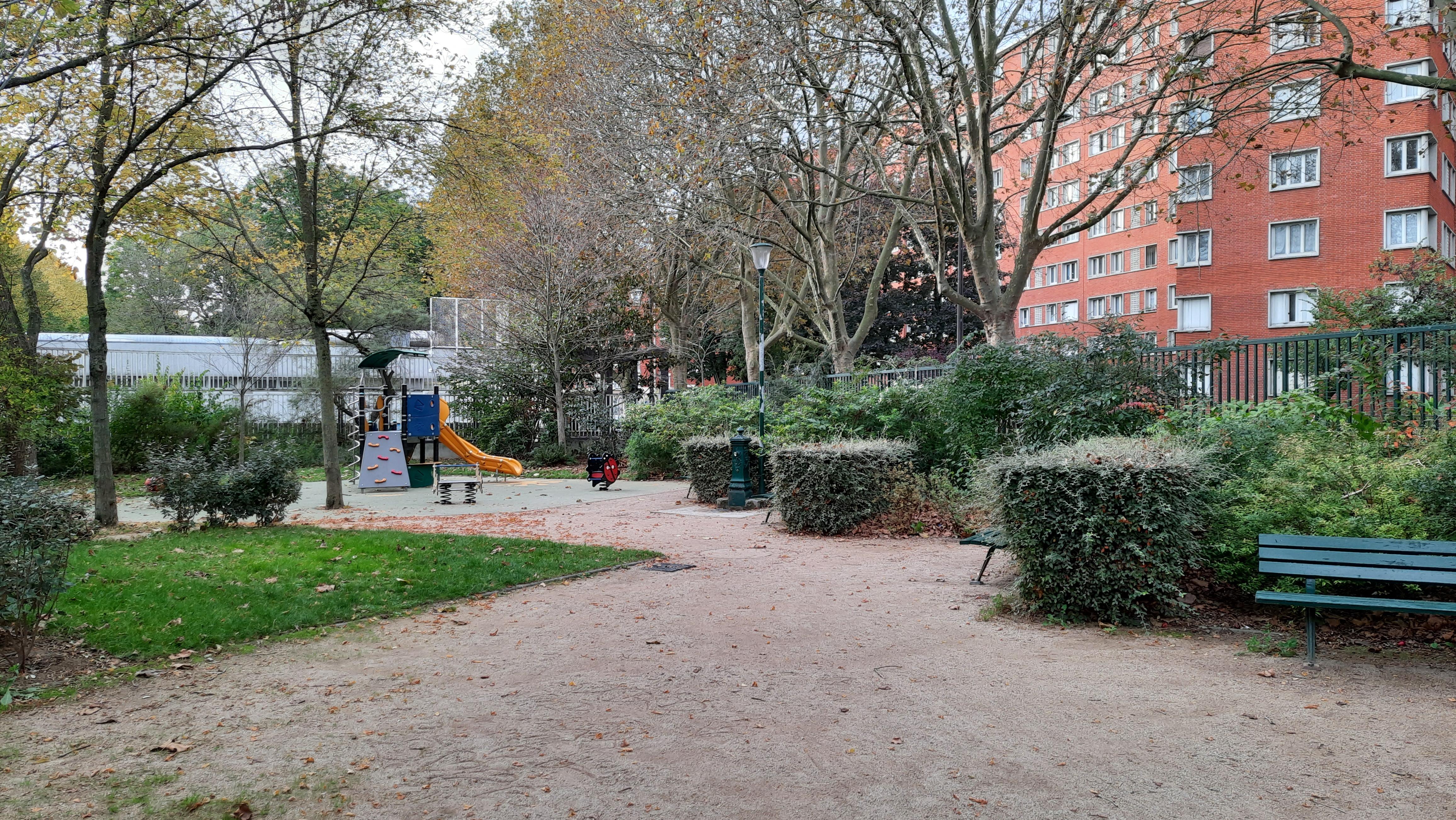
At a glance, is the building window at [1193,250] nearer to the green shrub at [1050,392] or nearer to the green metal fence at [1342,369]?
the green metal fence at [1342,369]

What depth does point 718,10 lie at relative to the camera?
1487cm

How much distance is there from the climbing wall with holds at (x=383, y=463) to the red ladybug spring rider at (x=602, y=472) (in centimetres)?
373

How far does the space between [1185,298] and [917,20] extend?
27.2 meters

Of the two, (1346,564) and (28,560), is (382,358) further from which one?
(1346,564)

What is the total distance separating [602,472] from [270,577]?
36.8ft

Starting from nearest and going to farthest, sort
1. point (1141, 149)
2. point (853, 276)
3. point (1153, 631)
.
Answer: point (1153, 631) < point (853, 276) < point (1141, 149)

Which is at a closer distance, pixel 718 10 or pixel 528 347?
pixel 718 10

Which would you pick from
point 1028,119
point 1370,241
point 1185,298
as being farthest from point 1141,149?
point 1028,119

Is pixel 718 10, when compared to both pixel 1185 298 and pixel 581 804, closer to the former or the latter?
pixel 581 804

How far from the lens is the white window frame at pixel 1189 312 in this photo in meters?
34.4

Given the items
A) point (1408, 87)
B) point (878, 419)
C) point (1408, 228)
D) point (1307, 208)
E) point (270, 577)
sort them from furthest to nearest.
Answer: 1. point (1307, 208)
2. point (1408, 228)
3. point (1408, 87)
4. point (878, 419)
5. point (270, 577)

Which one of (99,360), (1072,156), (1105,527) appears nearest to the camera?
(1105,527)

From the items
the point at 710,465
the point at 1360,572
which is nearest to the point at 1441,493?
the point at 1360,572

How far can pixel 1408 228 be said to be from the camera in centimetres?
3022
